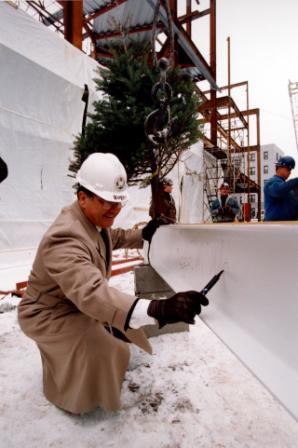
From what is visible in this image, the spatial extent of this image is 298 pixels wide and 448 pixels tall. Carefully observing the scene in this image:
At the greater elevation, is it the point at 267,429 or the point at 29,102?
the point at 29,102

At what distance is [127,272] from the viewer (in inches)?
218

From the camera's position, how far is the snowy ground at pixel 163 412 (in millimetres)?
1438

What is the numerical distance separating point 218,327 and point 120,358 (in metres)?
0.78

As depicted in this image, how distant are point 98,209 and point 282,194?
271 cm

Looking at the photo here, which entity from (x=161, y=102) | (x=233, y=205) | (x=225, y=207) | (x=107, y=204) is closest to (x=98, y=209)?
(x=107, y=204)

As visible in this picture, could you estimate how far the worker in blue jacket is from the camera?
3453 millimetres

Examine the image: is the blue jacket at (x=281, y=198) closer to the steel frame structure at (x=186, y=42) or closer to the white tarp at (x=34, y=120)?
the white tarp at (x=34, y=120)

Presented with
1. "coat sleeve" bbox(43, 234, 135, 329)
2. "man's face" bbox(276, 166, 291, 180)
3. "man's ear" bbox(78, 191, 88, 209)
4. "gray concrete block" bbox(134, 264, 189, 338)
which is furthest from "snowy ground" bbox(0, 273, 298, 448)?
"man's face" bbox(276, 166, 291, 180)

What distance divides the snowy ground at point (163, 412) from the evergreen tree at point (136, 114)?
223 centimetres

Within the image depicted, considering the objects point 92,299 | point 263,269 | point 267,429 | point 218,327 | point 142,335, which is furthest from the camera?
point 142,335

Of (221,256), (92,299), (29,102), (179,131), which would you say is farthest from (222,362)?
(29,102)

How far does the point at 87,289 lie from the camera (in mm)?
1143

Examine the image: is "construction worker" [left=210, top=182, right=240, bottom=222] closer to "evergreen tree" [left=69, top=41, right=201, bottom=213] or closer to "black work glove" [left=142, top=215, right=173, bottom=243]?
"evergreen tree" [left=69, top=41, right=201, bottom=213]

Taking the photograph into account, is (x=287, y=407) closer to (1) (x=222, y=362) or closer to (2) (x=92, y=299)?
(2) (x=92, y=299)
